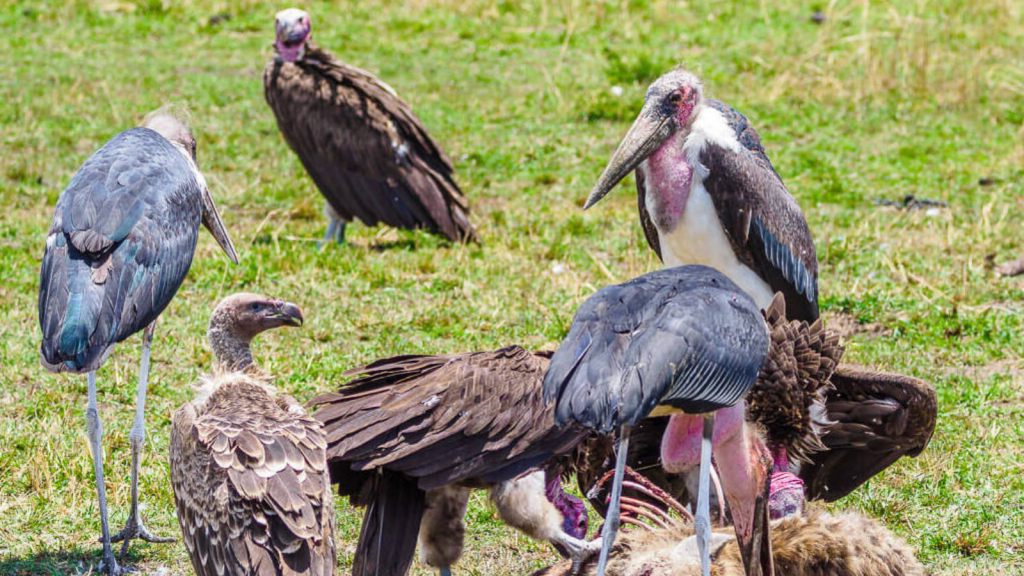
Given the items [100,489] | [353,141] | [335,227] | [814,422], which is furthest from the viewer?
[353,141]

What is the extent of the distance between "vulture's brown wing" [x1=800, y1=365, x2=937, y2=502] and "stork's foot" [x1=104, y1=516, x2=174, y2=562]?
230 centimetres

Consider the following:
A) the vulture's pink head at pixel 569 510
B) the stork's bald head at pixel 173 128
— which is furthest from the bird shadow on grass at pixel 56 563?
the stork's bald head at pixel 173 128

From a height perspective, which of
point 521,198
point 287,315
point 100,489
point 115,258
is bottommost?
point 521,198

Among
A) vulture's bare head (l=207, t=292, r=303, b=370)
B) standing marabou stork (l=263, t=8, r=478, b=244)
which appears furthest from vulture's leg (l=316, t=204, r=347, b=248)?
vulture's bare head (l=207, t=292, r=303, b=370)

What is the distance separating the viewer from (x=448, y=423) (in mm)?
4352

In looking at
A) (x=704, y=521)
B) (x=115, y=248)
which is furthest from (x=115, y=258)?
(x=704, y=521)

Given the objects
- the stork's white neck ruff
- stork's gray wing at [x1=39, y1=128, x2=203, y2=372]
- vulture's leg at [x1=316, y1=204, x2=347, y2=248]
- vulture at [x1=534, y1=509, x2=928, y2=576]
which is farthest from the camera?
vulture's leg at [x1=316, y1=204, x2=347, y2=248]

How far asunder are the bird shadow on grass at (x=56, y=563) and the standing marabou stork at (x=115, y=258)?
0.29 feet

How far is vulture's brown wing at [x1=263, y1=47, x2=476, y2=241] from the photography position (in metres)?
8.59

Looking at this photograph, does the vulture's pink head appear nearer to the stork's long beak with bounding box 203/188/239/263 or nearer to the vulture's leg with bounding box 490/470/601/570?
the vulture's leg with bounding box 490/470/601/570

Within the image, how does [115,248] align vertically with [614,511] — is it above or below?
above

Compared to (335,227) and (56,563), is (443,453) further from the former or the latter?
(335,227)

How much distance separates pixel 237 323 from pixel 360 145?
4248mm

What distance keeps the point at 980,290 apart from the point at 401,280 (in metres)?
3.04
